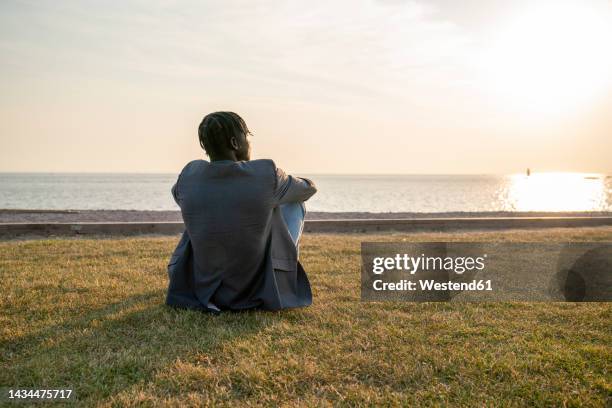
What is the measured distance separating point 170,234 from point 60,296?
A: 5849mm

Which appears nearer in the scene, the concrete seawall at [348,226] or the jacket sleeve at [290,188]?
the jacket sleeve at [290,188]

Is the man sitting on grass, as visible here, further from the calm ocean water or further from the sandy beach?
the calm ocean water

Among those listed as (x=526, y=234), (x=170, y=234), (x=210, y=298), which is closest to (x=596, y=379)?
(x=210, y=298)

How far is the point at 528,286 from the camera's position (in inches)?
219

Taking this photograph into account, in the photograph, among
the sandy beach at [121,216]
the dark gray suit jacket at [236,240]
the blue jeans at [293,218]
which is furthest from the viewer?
the sandy beach at [121,216]

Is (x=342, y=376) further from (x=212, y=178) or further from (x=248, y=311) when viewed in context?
(x=212, y=178)

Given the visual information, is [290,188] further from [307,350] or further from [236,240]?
[307,350]

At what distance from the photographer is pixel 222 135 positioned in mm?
3957

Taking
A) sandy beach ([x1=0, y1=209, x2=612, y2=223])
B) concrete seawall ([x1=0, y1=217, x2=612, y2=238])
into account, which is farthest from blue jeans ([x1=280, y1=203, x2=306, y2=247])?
sandy beach ([x1=0, y1=209, x2=612, y2=223])

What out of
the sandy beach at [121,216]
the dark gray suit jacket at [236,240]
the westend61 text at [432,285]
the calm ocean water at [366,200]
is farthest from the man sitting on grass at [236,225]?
the calm ocean water at [366,200]

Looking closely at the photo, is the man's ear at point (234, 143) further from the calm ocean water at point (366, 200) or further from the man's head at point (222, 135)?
the calm ocean water at point (366, 200)

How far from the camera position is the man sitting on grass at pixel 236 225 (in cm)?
392

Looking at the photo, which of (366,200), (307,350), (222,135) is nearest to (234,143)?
(222,135)

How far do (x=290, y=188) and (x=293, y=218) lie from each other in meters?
0.41
